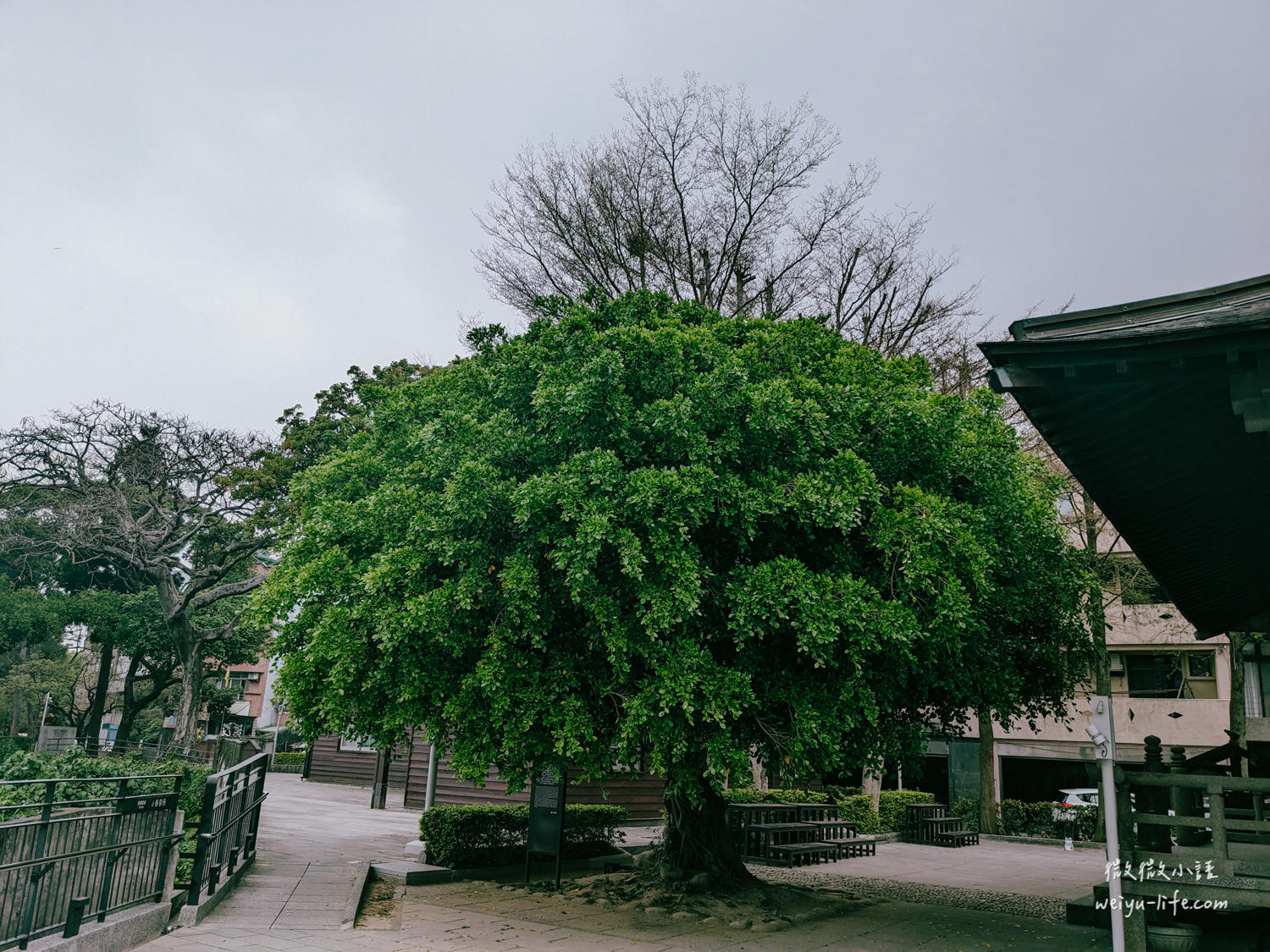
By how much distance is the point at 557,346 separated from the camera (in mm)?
9805

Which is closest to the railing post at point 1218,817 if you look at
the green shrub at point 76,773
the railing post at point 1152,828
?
the railing post at point 1152,828

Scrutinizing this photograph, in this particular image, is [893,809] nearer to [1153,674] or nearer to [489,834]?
[1153,674]

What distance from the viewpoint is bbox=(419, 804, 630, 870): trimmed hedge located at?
1247cm

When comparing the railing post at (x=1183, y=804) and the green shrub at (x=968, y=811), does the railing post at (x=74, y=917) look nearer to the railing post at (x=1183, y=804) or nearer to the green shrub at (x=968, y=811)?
the railing post at (x=1183, y=804)

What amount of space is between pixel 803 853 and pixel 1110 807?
1057 cm

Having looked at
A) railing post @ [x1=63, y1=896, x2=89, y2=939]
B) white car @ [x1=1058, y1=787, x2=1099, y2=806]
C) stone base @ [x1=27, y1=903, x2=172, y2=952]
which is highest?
railing post @ [x1=63, y1=896, x2=89, y2=939]

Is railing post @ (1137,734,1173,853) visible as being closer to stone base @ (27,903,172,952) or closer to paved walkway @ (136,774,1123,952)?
paved walkway @ (136,774,1123,952)

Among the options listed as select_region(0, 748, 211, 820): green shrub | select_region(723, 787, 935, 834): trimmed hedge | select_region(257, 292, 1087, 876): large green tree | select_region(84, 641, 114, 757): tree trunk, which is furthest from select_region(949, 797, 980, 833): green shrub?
select_region(84, 641, 114, 757): tree trunk

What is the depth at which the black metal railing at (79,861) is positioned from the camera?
5.95 m

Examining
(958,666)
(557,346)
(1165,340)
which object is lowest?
(958,666)

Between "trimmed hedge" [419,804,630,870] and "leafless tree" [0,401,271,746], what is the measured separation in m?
16.5

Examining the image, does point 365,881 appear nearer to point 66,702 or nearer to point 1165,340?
point 1165,340

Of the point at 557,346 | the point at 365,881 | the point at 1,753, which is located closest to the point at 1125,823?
the point at 557,346

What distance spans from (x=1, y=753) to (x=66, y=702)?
19106 mm
